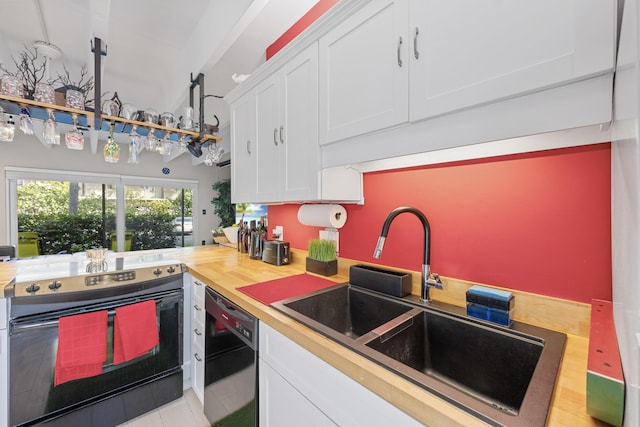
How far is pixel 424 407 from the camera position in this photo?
0.61 metres

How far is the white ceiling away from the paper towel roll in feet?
3.99

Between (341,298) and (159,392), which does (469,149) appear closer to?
(341,298)

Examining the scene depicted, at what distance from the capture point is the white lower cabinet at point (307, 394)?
28.8 inches

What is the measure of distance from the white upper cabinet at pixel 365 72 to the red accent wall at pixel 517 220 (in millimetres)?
407

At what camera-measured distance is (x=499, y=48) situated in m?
0.77

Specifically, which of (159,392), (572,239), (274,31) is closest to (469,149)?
(572,239)

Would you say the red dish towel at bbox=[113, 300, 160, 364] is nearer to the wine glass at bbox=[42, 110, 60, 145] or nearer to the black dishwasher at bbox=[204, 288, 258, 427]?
the black dishwasher at bbox=[204, 288, 258, 427]

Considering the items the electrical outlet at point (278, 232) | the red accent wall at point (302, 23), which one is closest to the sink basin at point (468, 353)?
the electrical outlet at point (278, 232)

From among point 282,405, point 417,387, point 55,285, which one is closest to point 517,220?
point 417,387

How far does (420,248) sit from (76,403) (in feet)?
7.01

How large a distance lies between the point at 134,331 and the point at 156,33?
94.2 inches

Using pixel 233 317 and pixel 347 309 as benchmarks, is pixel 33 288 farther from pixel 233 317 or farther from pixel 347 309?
pixel 347 309

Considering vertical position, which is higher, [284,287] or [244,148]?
[244,148]

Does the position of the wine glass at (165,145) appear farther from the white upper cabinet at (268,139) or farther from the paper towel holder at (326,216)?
the paper towel holder at (326,216)
